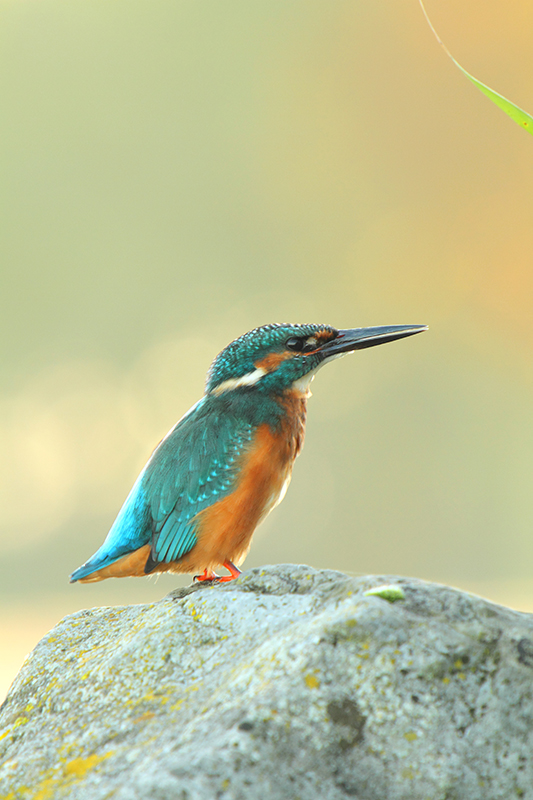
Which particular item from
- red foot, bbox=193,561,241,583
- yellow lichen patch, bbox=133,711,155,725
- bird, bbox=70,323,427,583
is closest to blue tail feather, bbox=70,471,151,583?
bird, bbox=70,323,427,583

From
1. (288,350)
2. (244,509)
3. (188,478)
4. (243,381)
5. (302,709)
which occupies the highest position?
(288,350)

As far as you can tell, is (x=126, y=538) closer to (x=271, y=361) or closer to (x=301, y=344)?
(x=271, y=361)

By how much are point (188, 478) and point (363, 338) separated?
1.23 m

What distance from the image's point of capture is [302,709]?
1692 mm

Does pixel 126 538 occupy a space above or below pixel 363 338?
below

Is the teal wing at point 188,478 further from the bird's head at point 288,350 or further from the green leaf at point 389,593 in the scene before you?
the green leaf at point 389,593

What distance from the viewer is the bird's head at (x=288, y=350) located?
379 centimetres

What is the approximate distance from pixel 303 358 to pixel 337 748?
2.39 meters

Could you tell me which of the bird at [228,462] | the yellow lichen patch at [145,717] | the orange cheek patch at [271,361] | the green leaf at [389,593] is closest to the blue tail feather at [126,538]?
the bird at [228,462]

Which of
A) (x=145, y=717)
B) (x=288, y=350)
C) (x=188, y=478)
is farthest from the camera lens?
(x=288, y=350)

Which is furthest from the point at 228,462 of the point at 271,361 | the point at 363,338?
the point at 363,338

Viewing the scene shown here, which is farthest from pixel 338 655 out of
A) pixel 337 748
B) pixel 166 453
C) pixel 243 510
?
pixel 166 453

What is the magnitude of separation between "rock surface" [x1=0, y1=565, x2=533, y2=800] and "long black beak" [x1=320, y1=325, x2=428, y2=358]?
71.3 inches

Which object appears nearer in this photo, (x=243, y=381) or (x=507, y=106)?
(x=507, y=106)
